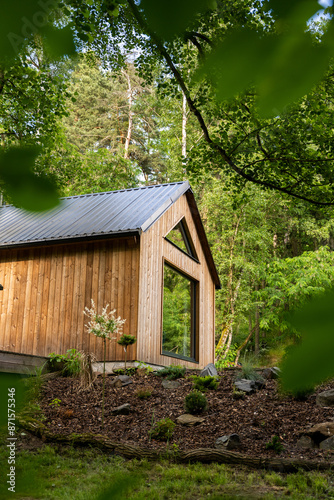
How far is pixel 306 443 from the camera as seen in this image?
13.2 feet

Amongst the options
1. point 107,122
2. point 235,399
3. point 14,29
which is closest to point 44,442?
point 235,399

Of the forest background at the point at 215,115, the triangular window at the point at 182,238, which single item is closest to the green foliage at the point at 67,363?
the forest background at the point at 215,115

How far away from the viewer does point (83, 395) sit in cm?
557

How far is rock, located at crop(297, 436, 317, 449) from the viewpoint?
3992mm

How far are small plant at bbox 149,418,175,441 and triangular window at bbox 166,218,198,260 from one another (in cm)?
484

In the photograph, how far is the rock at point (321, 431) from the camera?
3986 mm

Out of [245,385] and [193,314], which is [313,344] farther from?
[193,314]

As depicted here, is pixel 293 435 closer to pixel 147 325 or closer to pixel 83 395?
pixel 83 395

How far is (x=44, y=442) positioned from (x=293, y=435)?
255 centimetres

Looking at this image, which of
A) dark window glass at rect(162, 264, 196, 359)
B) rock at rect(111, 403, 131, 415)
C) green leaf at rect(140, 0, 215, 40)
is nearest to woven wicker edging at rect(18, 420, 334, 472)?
rock at rect(111, 403, 131, 415)

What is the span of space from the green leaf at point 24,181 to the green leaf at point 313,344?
0.76ft

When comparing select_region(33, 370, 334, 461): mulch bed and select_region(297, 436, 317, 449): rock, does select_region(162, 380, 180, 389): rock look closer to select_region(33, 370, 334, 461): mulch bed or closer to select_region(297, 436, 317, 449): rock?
select_region(33, 370, 334, 461): mulch bed

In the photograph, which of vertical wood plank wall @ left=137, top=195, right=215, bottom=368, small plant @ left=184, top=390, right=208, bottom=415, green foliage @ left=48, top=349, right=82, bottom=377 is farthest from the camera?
vertical wood plank wall @ left=137, top=195, right=215, bottom=368

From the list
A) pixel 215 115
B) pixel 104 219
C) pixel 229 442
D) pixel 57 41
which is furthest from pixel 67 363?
pixel 57 41
